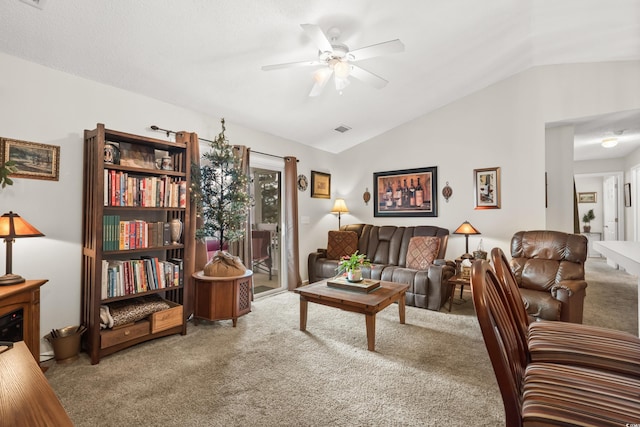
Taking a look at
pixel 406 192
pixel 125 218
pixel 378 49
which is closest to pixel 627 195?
pixel 406 192

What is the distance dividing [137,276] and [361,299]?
2.12 meters

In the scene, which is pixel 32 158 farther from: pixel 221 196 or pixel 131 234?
pixel 221 196

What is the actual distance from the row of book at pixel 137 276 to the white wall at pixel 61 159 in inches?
15.3

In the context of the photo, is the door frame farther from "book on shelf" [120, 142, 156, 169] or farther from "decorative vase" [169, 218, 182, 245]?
"book on shelf" [120, 142, 156, 169]

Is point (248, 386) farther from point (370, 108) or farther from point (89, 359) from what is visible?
point (370, 108)

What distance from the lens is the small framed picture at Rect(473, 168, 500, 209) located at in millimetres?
4496

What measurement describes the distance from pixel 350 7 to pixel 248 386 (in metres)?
3.08

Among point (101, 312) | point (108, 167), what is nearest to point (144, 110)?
point (108, 167)

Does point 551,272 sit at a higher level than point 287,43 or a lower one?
lower

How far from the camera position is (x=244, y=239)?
4.09 metres

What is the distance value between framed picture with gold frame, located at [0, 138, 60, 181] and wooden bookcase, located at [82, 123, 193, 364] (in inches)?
8.8

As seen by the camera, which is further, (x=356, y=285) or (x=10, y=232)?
(x=356, y=285)

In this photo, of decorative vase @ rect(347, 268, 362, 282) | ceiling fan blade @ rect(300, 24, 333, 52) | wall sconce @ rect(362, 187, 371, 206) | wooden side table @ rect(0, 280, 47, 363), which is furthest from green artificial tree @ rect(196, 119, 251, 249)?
wall sconce @ rect(362, 187, 371, 206)

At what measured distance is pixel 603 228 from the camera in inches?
323
